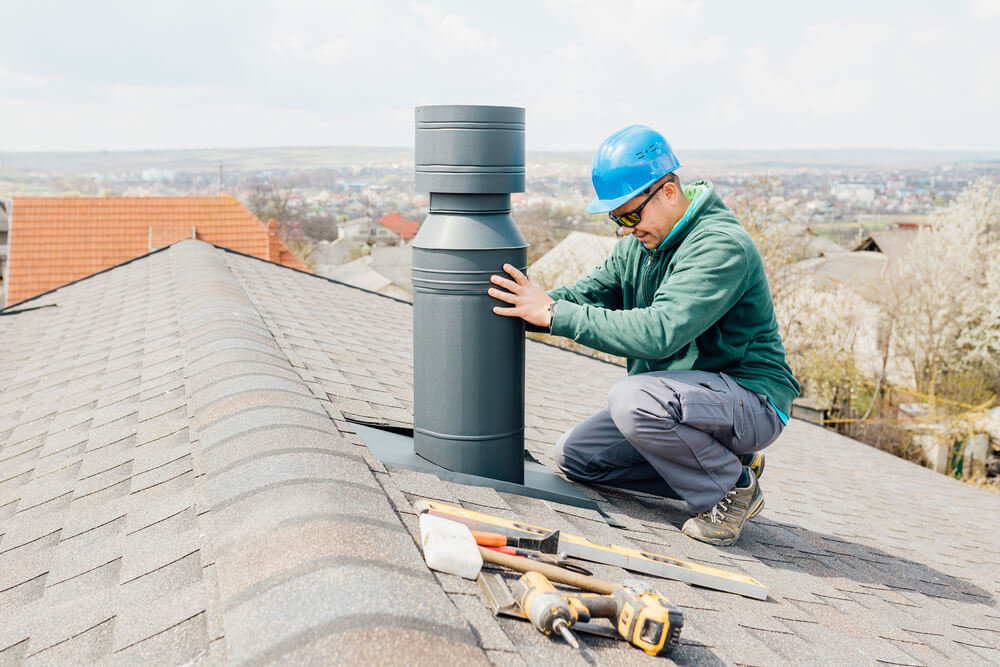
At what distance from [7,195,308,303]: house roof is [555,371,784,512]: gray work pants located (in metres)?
15.7

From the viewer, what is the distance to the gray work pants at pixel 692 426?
2910mm

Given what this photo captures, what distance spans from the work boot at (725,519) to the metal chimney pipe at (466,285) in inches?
34.2

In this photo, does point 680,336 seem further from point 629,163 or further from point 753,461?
point 753,461

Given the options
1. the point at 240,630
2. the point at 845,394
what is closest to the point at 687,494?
the point at 240,630

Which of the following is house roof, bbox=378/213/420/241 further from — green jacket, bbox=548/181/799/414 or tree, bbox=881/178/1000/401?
green jacket, bbox=548/181/799/414

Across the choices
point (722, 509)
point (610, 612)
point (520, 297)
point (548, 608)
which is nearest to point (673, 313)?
point (520, 297)

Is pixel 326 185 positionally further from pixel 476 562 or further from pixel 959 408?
pixel 476 562

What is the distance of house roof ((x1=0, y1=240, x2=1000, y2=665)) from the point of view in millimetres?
1373

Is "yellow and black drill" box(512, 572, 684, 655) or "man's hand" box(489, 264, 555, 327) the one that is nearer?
"yellow and black drill" box(512, 572, 684, 655)

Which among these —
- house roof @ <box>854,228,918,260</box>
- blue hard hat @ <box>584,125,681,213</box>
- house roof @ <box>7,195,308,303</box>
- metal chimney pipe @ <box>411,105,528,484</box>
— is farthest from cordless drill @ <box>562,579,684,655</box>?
house roof @ <box>854,228,918,260</box>

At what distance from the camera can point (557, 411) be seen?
503 centimetres

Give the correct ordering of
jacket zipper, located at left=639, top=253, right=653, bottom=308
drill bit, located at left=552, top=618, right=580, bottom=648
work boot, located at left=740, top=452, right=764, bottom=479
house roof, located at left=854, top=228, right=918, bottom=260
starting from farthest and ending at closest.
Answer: house roof, located at left=854, top=228, right=918, bottom=260 → work boot, located at left=740, top=452, right=764, bottom=479 → jacket zipper, located at left=639, top=253, right=653, bottom=308 → drill bit, located at left=552, top=618, right=580, bottom=648

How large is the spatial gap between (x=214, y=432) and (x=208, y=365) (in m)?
0.77

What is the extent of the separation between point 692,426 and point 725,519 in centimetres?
41
